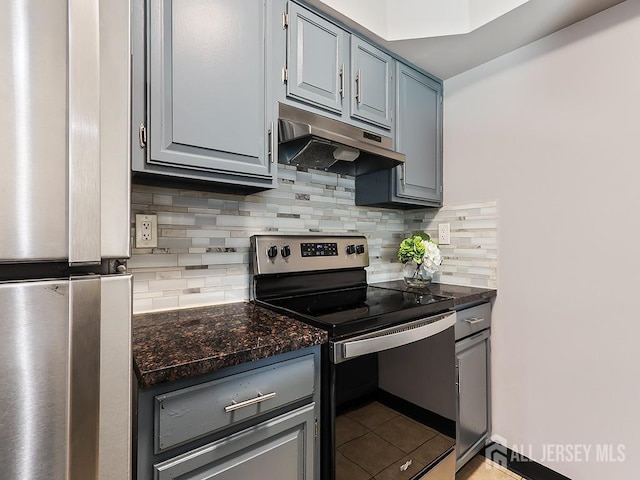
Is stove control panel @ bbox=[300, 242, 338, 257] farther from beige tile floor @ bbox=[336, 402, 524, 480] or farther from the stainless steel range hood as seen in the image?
beige tile floor @ bbox=[336, 402, 524, 480]

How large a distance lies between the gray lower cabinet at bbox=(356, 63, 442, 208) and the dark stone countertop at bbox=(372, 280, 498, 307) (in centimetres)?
51

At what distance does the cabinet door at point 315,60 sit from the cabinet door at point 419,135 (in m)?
0.45

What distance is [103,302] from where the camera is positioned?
0.53 metres

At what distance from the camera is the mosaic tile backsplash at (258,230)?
4.25 feet

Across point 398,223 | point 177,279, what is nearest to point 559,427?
point 398,223

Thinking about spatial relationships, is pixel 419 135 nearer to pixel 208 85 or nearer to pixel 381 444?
pixel 208 85

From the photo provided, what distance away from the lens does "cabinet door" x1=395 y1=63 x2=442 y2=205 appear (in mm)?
1795

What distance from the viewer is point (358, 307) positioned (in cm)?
132

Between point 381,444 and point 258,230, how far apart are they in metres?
1.03

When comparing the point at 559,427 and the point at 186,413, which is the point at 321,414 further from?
the point at 559,427

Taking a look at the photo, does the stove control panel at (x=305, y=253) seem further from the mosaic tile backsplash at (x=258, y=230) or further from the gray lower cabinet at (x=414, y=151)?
the gray lower cabinet at (x=414, y=151)

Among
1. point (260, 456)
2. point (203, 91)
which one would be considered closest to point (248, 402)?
point (260, 456)

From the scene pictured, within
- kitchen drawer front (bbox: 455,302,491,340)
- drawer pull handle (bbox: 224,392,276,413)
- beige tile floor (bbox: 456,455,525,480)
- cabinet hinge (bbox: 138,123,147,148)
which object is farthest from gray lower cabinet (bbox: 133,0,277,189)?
beige tile floor (bbox: 456,455,525,480)

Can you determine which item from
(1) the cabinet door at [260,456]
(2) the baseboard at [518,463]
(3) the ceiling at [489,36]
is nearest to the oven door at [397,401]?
(1) the cabinet door at [260,456]
